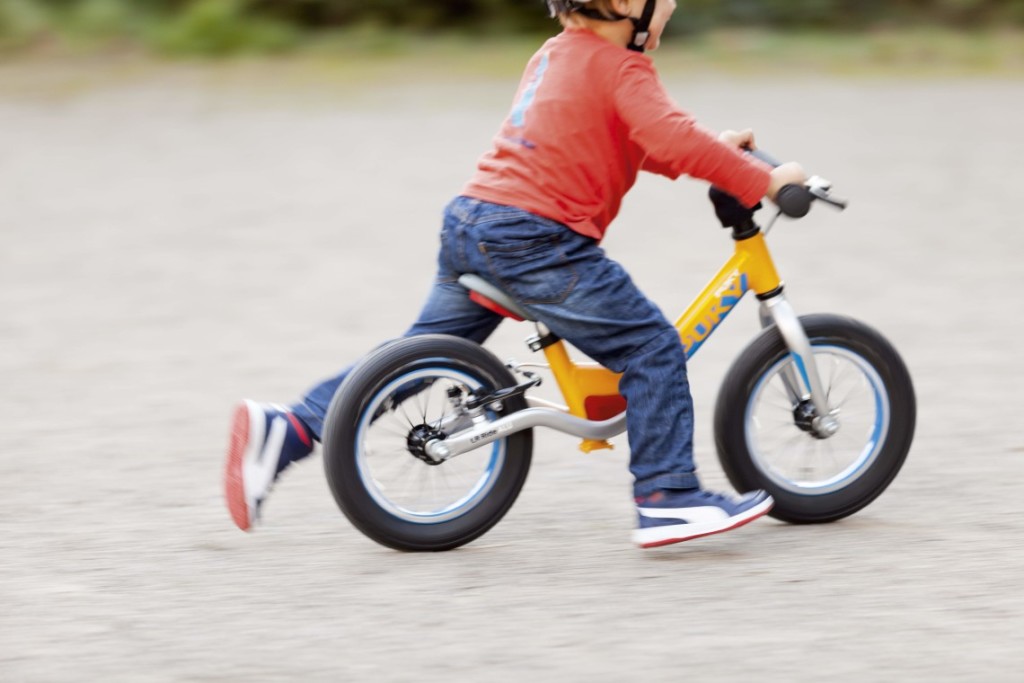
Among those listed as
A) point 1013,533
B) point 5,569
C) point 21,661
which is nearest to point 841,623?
point 1013,533

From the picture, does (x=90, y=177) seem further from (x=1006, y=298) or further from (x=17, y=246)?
(x=1006, y=298)

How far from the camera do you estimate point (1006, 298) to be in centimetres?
725

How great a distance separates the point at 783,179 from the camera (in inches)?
159

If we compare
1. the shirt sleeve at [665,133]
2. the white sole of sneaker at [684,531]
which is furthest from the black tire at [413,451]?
the shirt sleeve at [665,133]

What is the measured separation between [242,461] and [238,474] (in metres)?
0.04

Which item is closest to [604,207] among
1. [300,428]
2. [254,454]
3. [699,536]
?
[699,536]

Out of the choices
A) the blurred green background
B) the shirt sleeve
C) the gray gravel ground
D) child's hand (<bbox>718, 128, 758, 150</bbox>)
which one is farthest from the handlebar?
the blurred green background

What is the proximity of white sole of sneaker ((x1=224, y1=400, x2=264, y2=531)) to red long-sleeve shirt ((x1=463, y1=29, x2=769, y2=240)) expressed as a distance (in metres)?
0.87

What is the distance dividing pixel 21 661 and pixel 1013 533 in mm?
2601

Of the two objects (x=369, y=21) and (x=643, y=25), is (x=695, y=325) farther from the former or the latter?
(x=369, y=21)

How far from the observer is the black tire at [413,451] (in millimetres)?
3926

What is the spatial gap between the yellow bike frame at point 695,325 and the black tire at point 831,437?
133 mm

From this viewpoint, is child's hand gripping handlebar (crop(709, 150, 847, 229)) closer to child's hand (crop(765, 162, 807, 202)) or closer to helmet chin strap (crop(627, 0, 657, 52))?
child's hand (crop(765, 162, 807, 202))

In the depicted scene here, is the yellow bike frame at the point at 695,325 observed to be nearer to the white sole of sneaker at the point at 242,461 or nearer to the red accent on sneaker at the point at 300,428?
the red accent on sneaker at the point at 300,428
